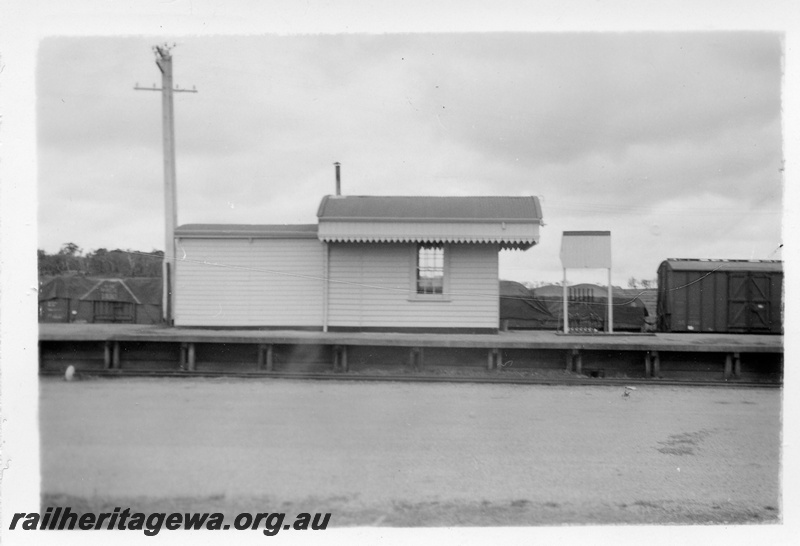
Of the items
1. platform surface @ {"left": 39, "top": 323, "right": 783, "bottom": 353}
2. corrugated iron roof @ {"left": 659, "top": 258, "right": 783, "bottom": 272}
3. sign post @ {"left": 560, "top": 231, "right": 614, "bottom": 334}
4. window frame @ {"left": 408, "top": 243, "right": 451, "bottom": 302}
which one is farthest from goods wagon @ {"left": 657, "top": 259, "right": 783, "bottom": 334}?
window frame @ {"left": 408, "top": 243, "right": 451, "bottom": 302}

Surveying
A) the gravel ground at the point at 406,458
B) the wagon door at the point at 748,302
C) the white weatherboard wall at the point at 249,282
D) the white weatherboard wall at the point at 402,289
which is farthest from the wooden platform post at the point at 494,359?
the wagon door at the point at 748,302

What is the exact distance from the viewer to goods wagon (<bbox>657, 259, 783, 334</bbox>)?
15680mm

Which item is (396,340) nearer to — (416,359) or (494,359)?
(416,359)

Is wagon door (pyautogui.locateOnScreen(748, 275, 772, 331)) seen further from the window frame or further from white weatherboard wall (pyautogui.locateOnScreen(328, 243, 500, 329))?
the window frame

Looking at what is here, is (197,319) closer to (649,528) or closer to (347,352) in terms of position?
(347,352)

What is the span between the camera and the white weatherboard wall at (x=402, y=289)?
41.8 ft

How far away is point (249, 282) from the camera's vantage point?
12.5 m

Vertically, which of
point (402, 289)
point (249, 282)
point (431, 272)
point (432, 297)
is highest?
point (431, 272)

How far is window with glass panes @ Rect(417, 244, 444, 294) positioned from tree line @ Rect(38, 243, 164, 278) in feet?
17.3

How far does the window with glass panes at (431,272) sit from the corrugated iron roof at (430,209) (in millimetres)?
999

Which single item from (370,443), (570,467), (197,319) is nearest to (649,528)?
(570,467)

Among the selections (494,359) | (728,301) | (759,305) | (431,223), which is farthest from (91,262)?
(759,305)

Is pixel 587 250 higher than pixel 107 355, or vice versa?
pixel 587 250

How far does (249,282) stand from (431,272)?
387 centimetres
